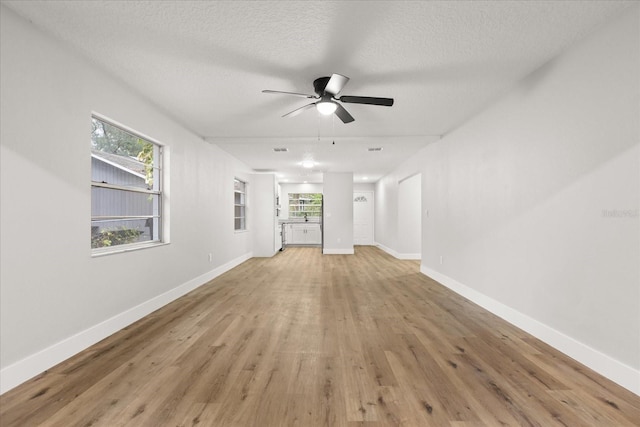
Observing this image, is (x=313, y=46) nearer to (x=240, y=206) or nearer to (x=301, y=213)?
(x=240, y=206)

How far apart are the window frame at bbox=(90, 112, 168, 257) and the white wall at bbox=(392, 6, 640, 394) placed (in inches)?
154


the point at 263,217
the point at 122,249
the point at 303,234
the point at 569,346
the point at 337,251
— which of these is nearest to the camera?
the point at 569,346

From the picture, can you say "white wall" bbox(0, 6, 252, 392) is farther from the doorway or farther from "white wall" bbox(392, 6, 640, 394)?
the doorway

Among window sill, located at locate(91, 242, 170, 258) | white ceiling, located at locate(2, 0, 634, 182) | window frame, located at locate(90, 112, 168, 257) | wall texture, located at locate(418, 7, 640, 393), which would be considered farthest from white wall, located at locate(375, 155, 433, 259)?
window sill, located at locate(91, 242, 170, 258)

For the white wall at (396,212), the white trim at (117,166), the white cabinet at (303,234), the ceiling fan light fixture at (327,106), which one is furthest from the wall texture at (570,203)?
the white cabinet at (303,234)

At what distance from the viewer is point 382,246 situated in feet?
32.4

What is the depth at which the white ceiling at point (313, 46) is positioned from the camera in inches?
75.2

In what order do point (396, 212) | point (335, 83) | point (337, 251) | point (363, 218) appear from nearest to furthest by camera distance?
point (335, 83) → point (396, 212) → point (337, 251) → point (363, 218)

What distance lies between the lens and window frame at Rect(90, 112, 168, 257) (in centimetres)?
277

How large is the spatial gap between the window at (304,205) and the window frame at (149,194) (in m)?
7.74

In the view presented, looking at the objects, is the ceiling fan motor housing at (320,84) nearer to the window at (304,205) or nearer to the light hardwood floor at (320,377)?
the light hardwood floor at (320,377)

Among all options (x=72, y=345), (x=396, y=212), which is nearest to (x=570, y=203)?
(x=72, y=345)

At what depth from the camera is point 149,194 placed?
3.60 m

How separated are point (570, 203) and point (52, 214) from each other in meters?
3.90
